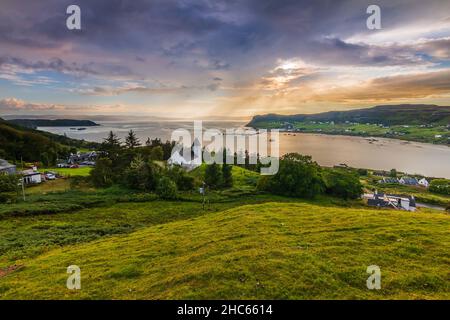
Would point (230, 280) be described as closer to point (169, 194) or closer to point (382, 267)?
point (382, 267)

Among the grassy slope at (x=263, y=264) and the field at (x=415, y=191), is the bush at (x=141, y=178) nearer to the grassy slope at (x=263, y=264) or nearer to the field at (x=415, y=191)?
the grassy slope at (x=263, y=264)

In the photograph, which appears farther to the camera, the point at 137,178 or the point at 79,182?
the point at 79,182

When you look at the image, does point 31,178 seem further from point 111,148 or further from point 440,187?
point 440,187

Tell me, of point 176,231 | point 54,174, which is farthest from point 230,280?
point 54,174

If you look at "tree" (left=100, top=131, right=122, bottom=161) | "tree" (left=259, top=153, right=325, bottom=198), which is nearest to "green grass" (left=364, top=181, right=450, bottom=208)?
"tree" (left=259, top=153, right=325, bottom=198)

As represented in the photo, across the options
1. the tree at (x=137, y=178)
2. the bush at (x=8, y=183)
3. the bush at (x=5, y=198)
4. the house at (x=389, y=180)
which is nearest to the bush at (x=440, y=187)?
the house at (x=389, y=180)

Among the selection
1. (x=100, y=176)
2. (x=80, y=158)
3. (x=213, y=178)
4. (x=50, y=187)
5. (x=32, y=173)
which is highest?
(x=80, y=158)

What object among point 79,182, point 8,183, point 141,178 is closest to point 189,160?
point 141,178
